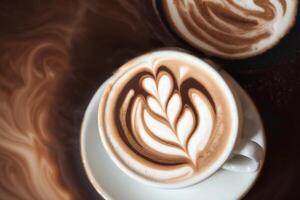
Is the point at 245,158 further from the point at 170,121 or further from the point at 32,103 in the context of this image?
the point at 32,103

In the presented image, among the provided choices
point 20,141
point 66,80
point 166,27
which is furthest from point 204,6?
point 20,141

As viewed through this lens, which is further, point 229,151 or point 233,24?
point 233,24

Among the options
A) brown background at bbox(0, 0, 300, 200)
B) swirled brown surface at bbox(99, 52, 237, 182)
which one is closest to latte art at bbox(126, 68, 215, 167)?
swirled brown surface at bbox(99, 52, 237, 182)

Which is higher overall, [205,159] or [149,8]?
[149,8]

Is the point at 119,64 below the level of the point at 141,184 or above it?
above

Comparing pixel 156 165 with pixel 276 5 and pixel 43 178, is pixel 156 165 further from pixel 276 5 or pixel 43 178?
pixel 276 5

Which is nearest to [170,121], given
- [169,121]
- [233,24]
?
[169,121]
